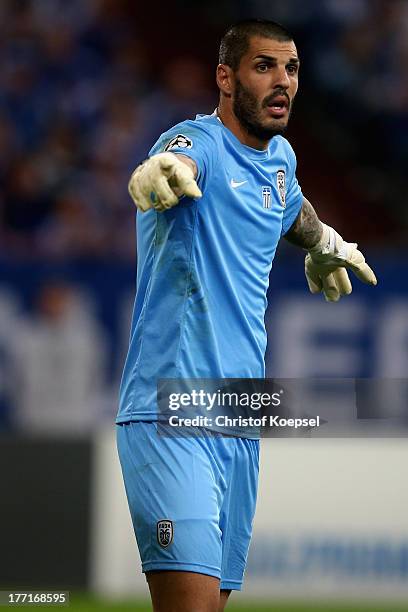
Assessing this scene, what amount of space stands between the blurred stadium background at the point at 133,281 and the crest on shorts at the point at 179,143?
4.48m

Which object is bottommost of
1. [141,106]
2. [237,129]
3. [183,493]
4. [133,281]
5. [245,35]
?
[183,493]

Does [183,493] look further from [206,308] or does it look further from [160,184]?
[160,184]

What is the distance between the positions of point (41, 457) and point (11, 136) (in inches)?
179

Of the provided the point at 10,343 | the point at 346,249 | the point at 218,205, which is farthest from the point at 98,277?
the point at 218,205

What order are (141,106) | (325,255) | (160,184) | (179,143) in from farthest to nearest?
(141,106)
(325,255)
(179,143)
(160,184)

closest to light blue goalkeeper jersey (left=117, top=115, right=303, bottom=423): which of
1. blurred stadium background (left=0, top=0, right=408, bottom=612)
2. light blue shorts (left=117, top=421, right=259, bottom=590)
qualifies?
light blue shorts (left=117, top=421, right=259, bottom=590)

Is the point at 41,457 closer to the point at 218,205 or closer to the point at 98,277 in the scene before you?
the point at 98,277

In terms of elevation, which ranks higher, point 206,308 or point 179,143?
point 179,143

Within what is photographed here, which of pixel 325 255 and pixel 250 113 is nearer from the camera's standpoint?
pixel 250 113

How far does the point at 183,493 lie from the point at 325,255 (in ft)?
4.27

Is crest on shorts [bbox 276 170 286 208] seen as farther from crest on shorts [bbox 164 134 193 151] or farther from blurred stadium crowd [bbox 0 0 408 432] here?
blurred stadium crowd [bbox 0 0 408 432]

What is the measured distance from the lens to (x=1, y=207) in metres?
12.0

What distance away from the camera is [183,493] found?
3.71 metres

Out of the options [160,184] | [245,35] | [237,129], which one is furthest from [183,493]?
[245,35]
